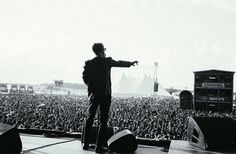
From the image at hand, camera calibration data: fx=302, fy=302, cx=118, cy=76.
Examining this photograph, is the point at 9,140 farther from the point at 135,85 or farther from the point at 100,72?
the point at 135,85

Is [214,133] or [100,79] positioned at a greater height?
[100,79]

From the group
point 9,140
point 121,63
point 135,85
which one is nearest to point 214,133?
point 121,63

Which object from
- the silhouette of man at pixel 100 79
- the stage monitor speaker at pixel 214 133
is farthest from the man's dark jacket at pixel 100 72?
the stage monitor speaker at pixel 214 133

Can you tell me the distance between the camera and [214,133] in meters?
2.74

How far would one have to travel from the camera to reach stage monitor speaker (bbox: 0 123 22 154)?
2225 mm

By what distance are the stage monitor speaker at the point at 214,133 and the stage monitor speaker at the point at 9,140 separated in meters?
1.60

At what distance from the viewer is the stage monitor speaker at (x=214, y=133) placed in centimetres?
270

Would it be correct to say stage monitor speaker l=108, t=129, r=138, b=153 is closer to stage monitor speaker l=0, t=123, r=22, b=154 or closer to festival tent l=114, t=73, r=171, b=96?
stage monitor speaker l=0, t=123, r=22, b=154

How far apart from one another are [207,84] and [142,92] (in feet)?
381

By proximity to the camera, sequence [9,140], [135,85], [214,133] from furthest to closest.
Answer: [135,85]
[214,133]
[9,140]

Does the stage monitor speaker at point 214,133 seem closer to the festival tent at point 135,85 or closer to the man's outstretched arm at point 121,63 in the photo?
the man's outstretched arm at point 121,63

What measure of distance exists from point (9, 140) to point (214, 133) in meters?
1.76

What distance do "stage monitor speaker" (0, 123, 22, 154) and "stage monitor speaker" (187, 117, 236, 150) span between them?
160 centimetres

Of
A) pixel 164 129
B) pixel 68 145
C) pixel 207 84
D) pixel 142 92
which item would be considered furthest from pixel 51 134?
pixel 142 92
